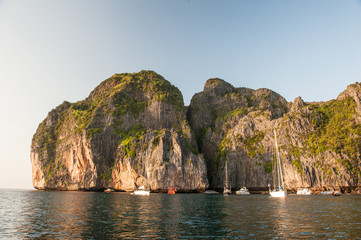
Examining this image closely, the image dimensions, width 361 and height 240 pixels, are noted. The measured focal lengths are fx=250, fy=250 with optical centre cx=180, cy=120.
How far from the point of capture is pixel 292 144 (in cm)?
13625

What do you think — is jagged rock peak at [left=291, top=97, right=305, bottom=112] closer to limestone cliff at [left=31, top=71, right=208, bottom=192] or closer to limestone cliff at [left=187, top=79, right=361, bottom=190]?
limestone cliff at [left=187, top=79, right=361, bottom=190]

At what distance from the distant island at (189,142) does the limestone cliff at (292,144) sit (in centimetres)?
47

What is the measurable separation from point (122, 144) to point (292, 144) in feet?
318

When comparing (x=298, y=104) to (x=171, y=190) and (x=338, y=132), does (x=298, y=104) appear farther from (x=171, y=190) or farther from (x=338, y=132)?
(x=171, y=190)

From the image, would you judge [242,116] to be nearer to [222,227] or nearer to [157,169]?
[157,169]

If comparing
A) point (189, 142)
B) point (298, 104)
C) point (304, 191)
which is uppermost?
point (298, 104)

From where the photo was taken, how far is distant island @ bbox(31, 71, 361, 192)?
412 ft

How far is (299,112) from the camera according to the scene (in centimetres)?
14462

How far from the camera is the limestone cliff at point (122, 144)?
132 meters

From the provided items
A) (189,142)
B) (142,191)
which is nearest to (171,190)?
(142,191)

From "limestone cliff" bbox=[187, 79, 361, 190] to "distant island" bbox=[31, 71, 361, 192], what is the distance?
0.47 meters

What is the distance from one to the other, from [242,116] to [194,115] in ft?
124

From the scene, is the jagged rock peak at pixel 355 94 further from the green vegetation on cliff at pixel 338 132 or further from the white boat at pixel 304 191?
the white boat at pixel 304 191

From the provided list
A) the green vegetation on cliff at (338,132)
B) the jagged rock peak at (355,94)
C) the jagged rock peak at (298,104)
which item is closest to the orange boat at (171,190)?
the green vegetation on cliff at (338,132)
